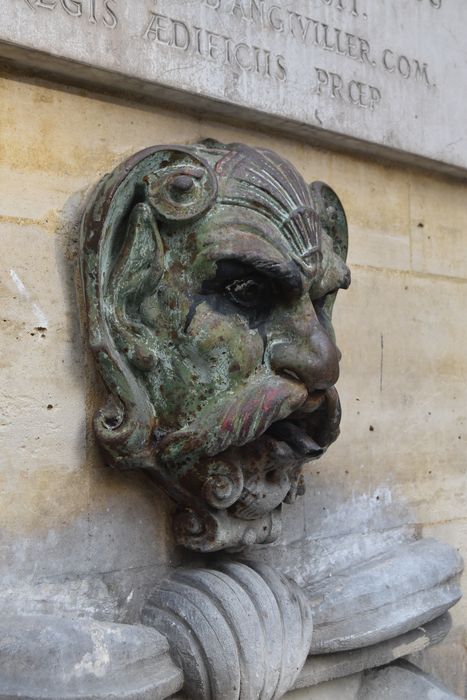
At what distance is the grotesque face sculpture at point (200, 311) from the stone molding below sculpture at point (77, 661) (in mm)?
336

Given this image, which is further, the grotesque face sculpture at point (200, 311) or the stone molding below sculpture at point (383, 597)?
the stone molding below sculpture at point (383, 597)

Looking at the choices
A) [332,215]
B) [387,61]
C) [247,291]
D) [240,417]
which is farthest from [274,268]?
[387,61]

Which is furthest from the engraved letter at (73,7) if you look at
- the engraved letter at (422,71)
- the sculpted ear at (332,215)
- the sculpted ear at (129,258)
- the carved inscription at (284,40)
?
the engraved letter at (422,71)

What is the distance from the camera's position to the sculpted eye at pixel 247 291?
2.13m

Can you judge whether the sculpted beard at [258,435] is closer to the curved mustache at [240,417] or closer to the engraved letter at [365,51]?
the curved mustache at [240,417]

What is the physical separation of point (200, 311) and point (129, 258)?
0.17 meters

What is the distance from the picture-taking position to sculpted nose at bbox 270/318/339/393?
2104 millimetres

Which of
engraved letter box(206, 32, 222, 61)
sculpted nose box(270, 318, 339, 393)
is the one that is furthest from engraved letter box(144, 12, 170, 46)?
sculpted nose box(270, 318, 339, 393)

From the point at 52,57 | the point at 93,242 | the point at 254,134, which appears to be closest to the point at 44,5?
the point at 52,57

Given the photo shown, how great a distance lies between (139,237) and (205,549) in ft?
2.18

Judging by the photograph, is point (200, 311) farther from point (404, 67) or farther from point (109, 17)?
point (404, 67)

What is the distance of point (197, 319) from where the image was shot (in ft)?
6.87

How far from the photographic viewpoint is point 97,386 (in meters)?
2.17

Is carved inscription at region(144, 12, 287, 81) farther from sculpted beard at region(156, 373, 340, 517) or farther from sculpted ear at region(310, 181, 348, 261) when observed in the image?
sculpted beard at region(156, 373, 340, 517)
